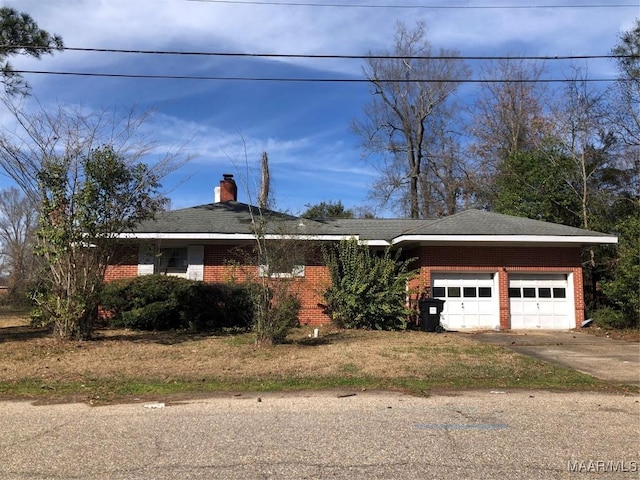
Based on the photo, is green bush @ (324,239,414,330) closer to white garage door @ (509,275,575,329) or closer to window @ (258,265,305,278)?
window @ (258,265,305,278)

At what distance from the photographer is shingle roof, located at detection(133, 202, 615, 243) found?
1700 centimetres

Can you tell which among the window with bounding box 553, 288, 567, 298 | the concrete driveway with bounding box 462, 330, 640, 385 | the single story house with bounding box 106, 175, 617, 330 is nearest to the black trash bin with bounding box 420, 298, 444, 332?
the single story house with bounding box 106, 175, 617, 330

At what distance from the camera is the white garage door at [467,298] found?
17531 millimetres

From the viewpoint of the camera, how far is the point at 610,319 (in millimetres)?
16609

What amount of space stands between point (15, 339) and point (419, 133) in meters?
29.0

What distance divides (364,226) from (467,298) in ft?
15.7

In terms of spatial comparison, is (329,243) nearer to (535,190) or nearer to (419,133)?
(535,190)

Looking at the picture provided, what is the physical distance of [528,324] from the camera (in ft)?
57.7

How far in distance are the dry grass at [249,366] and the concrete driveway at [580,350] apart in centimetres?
68

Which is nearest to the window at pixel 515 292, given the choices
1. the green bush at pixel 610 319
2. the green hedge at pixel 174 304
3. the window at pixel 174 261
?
the green bush at pixel 610 319

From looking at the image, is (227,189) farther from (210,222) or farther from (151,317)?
(151,317)

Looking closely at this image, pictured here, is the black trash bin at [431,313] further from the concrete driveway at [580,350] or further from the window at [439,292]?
the window at [439,292]

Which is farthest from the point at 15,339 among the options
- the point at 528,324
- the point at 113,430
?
the point at 528,324

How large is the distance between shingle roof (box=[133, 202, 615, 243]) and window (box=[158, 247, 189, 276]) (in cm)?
99
